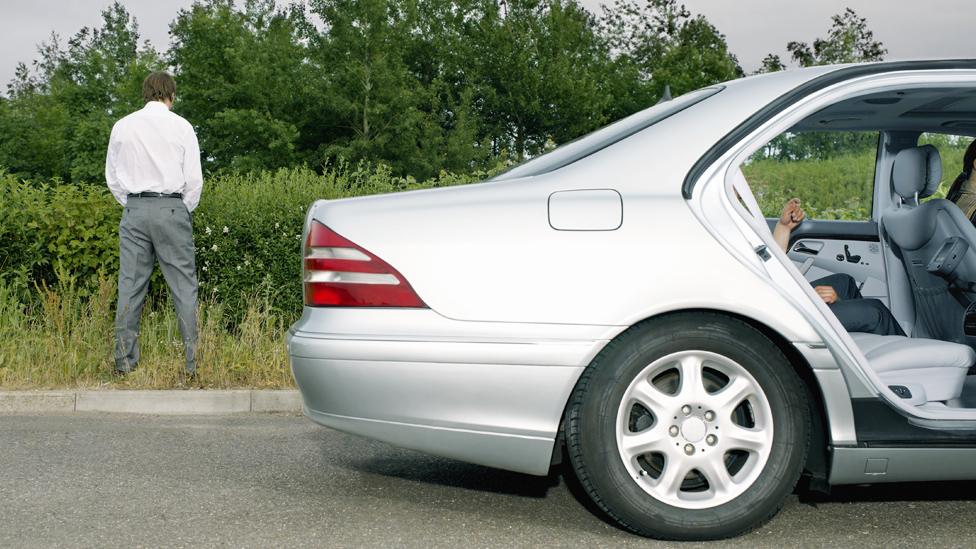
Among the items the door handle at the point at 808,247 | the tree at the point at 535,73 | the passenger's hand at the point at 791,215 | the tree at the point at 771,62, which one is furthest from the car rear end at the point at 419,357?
the tree at the point at 535,73

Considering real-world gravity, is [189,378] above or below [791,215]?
below

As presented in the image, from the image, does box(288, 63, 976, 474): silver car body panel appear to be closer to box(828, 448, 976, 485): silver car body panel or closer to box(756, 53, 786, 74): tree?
box(828, 448, 976, 485): silver car body panel

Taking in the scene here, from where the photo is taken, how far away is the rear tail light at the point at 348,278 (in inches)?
142

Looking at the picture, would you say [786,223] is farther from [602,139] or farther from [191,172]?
[191,172]

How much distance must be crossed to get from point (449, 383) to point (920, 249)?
2588 millimetres

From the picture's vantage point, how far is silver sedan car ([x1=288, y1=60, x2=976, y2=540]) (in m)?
3.55

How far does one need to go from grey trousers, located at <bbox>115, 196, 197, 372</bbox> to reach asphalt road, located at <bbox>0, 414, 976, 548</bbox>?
4.59 feet

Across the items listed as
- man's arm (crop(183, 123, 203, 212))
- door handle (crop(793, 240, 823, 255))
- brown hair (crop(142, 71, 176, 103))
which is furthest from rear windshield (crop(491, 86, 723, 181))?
brown hair (crop(142, 71, 176, 103))

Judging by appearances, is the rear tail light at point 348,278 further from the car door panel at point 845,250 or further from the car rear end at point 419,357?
the car door panel at point 845,250

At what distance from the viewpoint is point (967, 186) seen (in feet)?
16.8

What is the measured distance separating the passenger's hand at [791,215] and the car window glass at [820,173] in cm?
15

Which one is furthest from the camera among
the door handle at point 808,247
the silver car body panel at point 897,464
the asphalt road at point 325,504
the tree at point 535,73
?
the tree at point 535,73

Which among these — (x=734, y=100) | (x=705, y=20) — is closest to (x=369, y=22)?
(x=705, y=20)

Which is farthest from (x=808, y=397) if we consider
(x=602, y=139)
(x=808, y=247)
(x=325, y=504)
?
(x=808, y=247)
